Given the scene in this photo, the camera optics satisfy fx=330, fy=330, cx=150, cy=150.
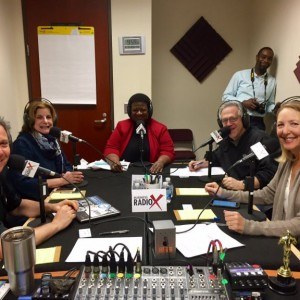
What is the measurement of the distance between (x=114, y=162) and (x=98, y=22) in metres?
1.85

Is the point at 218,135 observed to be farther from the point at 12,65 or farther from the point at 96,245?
the point at 12,65

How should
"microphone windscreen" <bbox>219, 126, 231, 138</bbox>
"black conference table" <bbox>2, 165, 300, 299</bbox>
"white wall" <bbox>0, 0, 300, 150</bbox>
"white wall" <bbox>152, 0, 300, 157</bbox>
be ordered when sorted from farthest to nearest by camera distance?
"white wall" <bbox>152, 0, 300, 157</bbox> → "white wall" <bbox>0, 0, 300, 150</bbox> → "microphone windscreen" <bbox>219, 126, 231, 138</bbox> → "black conference table" <bbox>2, 165, 300, 299</bbox>

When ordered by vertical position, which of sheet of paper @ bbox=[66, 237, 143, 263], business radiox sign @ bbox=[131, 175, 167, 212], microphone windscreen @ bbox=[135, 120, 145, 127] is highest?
microphone windscreen @ bbox=[135, 120, 145, 127]

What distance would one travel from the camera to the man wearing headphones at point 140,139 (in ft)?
9.85

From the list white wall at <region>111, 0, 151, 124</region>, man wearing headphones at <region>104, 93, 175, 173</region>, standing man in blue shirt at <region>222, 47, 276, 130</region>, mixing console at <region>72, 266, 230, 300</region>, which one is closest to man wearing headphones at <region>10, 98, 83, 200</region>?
man wearing headphones at <region>104, 93, 175, 173</region>

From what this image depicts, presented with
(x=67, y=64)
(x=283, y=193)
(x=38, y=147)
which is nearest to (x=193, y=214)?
(x=283, y=193)

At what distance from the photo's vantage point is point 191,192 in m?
2.11

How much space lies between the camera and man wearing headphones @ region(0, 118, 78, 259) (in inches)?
60.6

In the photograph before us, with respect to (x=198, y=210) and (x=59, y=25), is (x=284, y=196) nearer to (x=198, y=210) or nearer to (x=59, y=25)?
(x=198, y=210)

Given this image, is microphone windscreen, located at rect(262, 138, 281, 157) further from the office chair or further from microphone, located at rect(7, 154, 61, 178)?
the office chair

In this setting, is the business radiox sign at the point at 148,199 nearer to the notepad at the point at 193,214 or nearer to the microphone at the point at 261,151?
the notepad at the point at 193,214

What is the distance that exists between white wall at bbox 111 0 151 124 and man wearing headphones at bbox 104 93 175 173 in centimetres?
79

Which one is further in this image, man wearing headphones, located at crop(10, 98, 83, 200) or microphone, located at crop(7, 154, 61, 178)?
man wearing headphones, located at crop(10, 98, 83, 200)

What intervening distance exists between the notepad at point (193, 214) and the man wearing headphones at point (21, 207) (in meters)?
0.54
